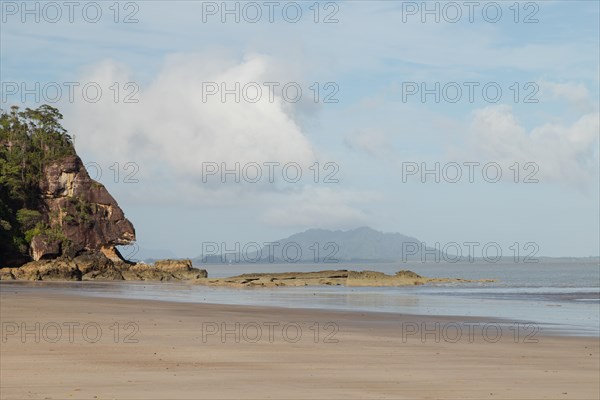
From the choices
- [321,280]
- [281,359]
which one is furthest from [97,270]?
[281,359]

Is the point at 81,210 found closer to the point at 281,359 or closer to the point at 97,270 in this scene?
the point at 97,270

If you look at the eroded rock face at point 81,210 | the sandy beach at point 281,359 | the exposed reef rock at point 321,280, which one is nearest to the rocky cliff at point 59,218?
the eroded rock face at point 81,210

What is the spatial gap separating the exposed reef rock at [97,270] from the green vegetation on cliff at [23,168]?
7.15 metres

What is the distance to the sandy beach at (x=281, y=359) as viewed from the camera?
14.2m

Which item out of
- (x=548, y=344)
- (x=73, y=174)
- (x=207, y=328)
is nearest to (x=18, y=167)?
(x=73, y=174)

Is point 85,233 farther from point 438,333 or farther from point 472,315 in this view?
point 438,333

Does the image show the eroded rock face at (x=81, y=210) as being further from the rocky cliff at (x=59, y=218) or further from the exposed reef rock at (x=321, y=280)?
the exposed reef rock at (x=321, y=280)

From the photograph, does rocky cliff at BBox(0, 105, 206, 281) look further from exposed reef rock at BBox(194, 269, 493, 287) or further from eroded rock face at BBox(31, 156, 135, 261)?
exposed reef rock at BBox(194, 269, 493, 287)

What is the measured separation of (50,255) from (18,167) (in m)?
13.4

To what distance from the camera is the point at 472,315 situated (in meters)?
36.7

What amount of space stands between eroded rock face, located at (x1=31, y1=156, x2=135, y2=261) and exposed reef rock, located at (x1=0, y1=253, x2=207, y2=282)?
3.69m

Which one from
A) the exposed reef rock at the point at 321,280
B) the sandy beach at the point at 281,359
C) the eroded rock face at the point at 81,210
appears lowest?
the exposed reef rock at the point at 321,280

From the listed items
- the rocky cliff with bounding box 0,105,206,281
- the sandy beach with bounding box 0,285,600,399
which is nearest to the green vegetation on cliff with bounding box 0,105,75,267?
the rocky cliff with bounding box 0,105,206,281

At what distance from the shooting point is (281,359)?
1864cm
